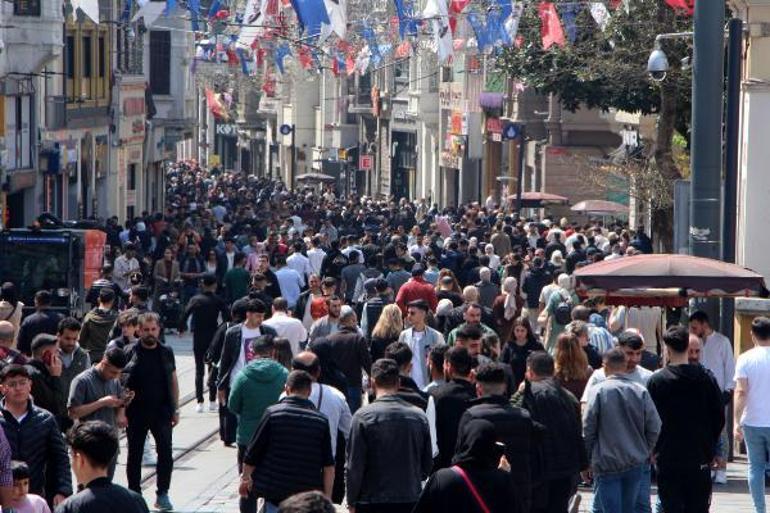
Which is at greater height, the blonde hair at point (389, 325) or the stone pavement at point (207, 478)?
the blonde hair at point (389, 325)

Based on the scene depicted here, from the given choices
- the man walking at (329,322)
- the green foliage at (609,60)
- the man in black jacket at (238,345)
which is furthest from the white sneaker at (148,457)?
the green foliage at (609,60)

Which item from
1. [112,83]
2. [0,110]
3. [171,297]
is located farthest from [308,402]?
[112,83]

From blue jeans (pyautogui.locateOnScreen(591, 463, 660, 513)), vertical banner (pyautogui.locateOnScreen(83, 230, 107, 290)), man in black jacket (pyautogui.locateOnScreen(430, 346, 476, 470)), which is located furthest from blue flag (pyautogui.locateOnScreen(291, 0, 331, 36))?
man in black jacket (pyautogui.locateOnScreen(430, 346, 476, 470))

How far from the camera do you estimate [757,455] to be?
13.2 m

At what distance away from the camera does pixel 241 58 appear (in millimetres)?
53219

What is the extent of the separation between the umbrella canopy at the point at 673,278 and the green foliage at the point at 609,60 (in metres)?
15.1

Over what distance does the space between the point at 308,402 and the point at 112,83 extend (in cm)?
4295

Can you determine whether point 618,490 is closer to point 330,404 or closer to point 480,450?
point 330,404

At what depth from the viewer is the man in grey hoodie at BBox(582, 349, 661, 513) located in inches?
466

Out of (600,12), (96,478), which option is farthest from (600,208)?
(96,478)

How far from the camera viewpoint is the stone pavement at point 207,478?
14508mm

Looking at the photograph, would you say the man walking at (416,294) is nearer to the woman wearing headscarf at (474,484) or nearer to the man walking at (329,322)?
the man walking at (329,322)

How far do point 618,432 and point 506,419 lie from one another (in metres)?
1.73

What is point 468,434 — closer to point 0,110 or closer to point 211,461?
point 211,461
